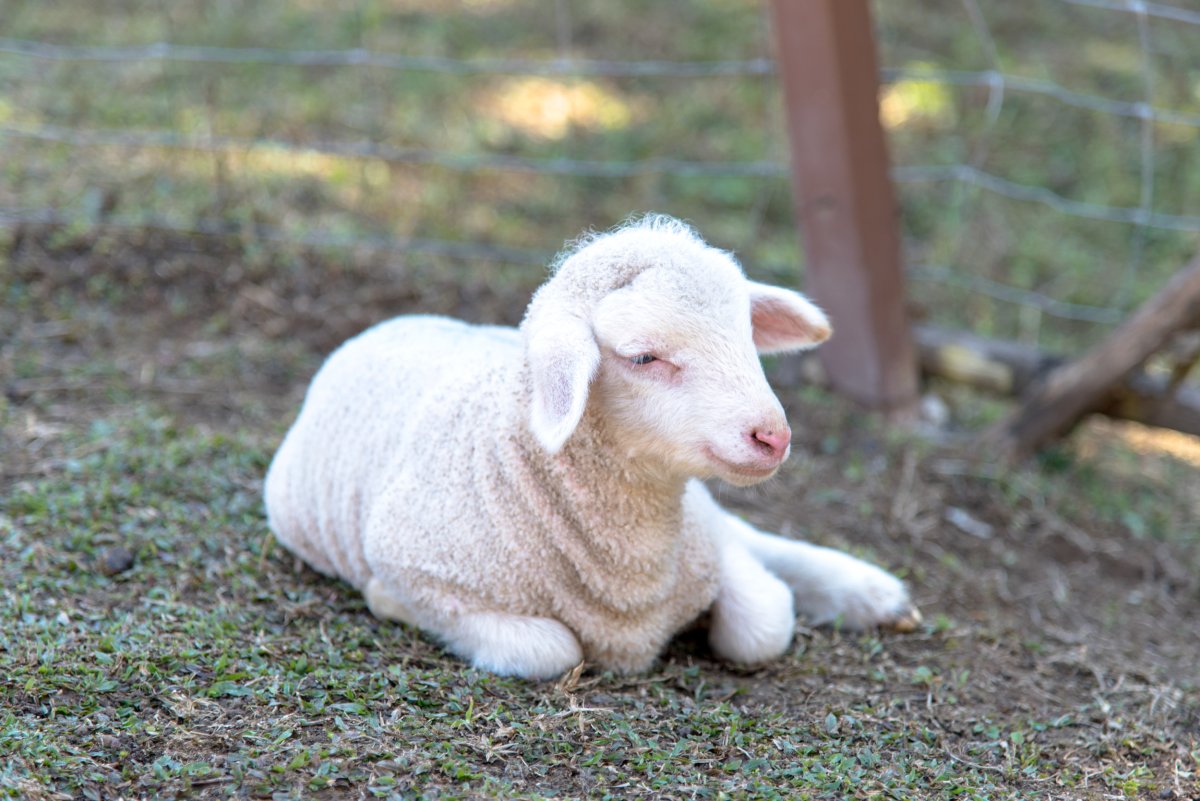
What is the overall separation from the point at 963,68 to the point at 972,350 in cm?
313

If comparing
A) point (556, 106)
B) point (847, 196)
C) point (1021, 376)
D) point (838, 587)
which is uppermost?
point (556, 106)

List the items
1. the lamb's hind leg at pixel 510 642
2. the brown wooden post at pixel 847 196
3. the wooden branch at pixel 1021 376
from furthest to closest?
the brown wooden post at pixel 847 196 → the wooden branch at pixel 1021 376 → the lamb's hind leg at pixel 510 642

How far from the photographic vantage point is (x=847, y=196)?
17.6 ft

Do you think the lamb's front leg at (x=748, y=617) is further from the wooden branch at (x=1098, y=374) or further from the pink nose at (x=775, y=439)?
the wooden branch at (x=1098, y=374)

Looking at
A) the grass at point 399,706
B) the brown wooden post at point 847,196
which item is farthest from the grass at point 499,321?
the brown wooden post at point 847,196

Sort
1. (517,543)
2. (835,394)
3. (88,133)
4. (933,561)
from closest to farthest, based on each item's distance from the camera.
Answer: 1. (517,543)
2. (933,561)
3. (835,394)
4. (88,133)

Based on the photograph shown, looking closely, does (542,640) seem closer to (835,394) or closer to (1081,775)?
(1081,775)

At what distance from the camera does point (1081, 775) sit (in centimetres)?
311

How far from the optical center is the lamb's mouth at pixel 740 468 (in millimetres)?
2967

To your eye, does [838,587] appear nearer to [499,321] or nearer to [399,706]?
[399,706]

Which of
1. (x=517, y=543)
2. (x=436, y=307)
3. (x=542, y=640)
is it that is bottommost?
(x=542, y=640)

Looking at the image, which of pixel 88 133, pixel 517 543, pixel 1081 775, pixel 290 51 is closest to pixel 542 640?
pixel 517 543

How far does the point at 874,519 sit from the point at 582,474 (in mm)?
1657

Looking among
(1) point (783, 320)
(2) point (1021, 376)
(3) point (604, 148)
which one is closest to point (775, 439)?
(1) point (783, 320)
